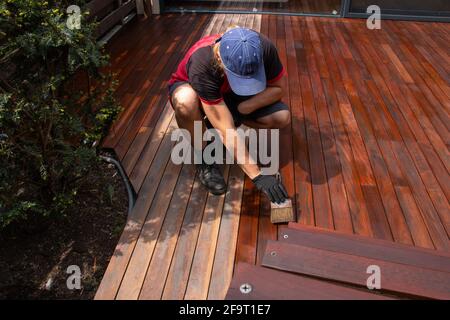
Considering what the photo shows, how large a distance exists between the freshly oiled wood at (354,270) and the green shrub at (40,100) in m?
0.92

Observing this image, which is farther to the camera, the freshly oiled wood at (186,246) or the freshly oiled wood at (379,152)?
the freshly oiled wood at (379,152)

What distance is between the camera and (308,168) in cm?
229

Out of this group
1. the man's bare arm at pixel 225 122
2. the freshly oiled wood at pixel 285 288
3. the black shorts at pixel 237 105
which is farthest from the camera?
the black shorts at pixel 237 105

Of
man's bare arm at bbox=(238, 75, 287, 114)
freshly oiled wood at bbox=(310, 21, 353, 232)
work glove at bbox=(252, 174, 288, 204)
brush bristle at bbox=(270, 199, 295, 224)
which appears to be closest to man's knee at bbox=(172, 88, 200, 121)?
man's bare arm at bbox=(238, 75, 287, 114)

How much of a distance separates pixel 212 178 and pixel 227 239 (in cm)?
39

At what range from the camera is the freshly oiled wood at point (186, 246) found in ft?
5.35

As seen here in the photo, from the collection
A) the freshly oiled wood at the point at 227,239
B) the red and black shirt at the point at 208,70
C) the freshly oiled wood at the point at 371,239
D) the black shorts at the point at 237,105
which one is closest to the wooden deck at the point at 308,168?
the freshly oiled wood at the point at 227,239

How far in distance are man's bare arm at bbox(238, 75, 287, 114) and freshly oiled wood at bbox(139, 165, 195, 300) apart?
488 millimetres

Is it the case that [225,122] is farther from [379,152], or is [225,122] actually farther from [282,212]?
[379,152]

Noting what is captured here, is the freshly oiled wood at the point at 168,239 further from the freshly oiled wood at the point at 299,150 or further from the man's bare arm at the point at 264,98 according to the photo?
the freshly oiled wood at the point at 299,150

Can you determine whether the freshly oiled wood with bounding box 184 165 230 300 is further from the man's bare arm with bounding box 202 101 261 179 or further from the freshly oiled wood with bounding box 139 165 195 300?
the man's bare arm with bounding box 202 101 261 179

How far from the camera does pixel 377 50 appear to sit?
12.6 feet
